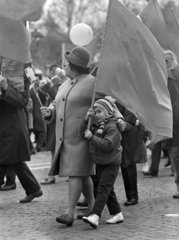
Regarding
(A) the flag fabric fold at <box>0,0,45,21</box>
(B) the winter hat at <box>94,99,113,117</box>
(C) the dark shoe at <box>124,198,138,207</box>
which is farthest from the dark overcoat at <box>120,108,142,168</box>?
(A) the flag fabric fold at <box>0,0,45,21</box>

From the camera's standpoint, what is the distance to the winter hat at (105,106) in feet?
19.9

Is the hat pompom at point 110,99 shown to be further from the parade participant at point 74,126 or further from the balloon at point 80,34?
the balloon at point 80,34

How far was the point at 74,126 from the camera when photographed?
243 inches

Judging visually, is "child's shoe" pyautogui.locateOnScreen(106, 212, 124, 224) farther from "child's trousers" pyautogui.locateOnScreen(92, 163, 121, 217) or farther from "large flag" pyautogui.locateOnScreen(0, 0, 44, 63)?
"large flag" pyautogui.locateOnScreen(0, 0, 44, 63)

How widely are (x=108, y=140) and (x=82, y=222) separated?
0.99m

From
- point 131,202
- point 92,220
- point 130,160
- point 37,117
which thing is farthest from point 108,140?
point 37,117

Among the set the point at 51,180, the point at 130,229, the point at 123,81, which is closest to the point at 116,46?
the point at 123,81

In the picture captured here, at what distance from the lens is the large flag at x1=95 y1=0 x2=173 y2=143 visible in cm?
596

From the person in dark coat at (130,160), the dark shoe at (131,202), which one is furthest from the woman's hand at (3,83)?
the dark shoe at (131,202)

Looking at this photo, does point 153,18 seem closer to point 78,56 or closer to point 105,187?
point 78,56

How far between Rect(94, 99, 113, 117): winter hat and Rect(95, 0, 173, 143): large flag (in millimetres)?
156

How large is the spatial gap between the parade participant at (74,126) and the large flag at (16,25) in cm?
52

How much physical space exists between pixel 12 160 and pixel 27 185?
0.43 meters

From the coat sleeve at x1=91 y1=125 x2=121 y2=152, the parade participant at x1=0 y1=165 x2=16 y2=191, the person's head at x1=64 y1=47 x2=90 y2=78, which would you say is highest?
the person's head at x1=64 y1=47 x2=90 y2=78
